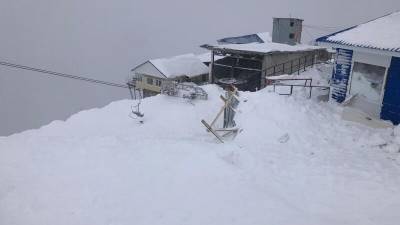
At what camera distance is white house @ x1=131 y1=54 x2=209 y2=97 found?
114ft

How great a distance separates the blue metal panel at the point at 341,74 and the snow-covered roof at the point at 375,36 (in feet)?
2.22

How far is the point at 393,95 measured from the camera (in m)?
14.8

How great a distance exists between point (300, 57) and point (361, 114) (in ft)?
67.7

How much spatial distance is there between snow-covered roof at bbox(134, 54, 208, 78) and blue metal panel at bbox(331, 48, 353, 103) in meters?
19.6

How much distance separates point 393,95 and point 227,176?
360 inches

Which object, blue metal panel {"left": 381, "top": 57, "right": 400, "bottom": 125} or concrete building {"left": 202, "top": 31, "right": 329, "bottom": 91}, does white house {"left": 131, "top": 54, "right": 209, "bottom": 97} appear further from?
blue metal panel {"left": 381, "top": 57, "right": 400, "bottom": 125}

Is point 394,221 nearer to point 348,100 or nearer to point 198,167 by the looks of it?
point 198,167

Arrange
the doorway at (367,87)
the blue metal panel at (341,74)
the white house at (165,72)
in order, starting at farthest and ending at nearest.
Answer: the white house at (165,72) < the blue metal panel at (341,74) < the doorway at (367,87)

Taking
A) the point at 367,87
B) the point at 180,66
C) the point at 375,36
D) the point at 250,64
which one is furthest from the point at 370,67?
the point at 180,66

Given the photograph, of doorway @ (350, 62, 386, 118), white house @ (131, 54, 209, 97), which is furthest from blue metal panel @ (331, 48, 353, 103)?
white house @ (131, 54, 209, 97)

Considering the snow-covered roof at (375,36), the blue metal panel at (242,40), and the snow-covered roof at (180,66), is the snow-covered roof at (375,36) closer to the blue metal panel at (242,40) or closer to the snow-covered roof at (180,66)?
the snow-covered roof at (180,66)

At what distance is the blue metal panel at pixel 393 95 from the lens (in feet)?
47.8

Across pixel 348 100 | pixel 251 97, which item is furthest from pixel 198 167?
pixel 348 100

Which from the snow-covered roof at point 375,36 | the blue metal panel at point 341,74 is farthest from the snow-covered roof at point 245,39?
the blue metal panel at point 341,74
